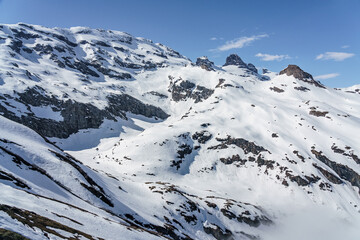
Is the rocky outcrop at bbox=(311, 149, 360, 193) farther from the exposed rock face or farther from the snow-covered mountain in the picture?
the exposed rock face

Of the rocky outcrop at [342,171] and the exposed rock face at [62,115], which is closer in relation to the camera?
the rocky outcrop at [342,171]

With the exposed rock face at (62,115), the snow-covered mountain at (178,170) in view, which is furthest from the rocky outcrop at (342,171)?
the exposed rock face at (62,115)

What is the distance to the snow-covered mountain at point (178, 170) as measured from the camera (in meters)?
43.1

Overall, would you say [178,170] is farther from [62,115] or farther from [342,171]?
[62,115]

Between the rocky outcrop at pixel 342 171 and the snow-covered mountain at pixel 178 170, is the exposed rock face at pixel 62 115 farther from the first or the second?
the rocky outcrop at pixel 342 171

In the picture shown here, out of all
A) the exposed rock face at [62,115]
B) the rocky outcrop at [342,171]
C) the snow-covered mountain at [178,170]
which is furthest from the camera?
the exposed rock face at [62,115]

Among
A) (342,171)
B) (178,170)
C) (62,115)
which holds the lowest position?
(178,170)

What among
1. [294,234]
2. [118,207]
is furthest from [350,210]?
[118,207]

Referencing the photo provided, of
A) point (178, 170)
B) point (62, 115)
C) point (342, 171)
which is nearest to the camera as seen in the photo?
point (342, 171)

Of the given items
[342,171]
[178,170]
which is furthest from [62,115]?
[342,171]

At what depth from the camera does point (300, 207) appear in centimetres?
11662

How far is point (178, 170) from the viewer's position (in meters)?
140

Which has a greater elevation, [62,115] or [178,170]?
[62,115]

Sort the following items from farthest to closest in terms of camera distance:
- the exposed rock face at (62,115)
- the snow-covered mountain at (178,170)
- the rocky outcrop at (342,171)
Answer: the exposed rock face at (62,115) < the rocky outcrop at (342,171) < the snow-covered mountain at (178,170)
